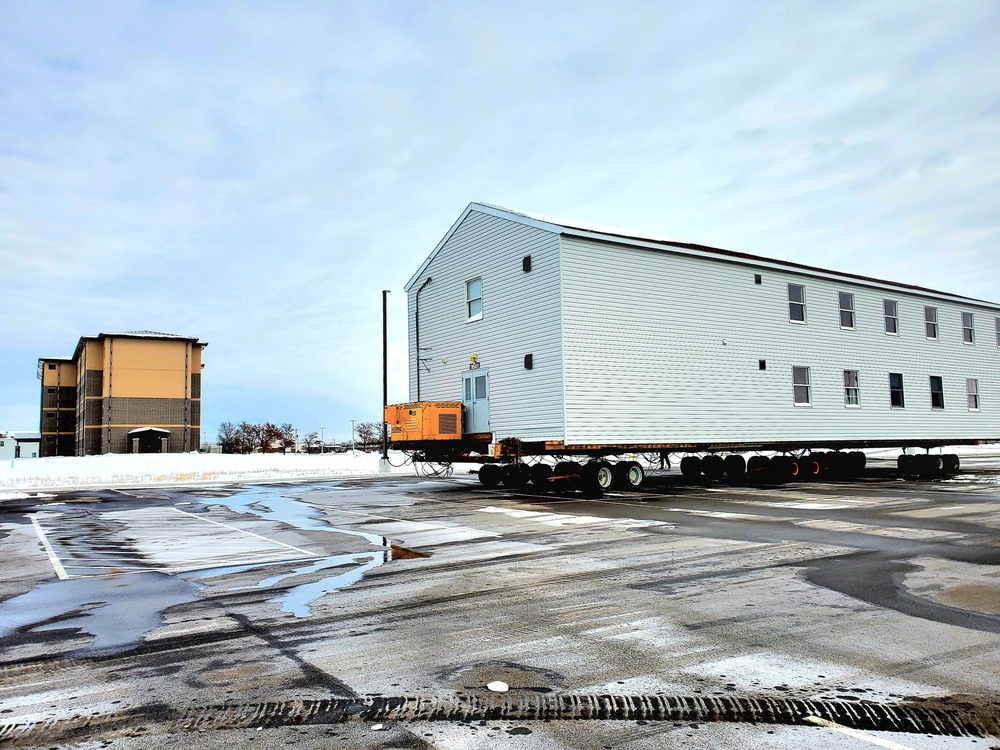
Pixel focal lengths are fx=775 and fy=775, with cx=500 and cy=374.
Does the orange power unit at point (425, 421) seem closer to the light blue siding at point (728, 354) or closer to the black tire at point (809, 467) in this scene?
the light blue siding at point (728, 354)

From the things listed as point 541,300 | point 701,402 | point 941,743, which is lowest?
point 941,743

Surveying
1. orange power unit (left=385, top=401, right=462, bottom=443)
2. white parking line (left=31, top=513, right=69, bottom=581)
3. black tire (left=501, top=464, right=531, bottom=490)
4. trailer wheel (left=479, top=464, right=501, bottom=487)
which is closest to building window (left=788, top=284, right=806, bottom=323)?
black tire (left=501, top=464, right=531, bottom=490)

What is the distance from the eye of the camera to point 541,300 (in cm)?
2212

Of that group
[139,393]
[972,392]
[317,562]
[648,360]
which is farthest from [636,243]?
[139,393]

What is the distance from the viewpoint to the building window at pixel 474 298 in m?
25.0

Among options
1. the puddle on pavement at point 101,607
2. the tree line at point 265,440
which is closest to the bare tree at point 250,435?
the tree line at point 265,440

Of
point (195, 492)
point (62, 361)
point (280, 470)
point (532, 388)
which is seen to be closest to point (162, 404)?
point (62, 361)

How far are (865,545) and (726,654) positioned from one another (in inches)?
237

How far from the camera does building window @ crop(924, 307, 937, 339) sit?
3175cm

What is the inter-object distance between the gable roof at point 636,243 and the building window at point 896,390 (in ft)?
11.4

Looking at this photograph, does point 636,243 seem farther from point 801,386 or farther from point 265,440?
point 265,440

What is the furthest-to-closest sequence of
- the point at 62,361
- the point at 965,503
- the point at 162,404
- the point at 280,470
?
1. the point at 62,361
2. the point at 162,404
3. the point at 280,470
4. the point at 965,503

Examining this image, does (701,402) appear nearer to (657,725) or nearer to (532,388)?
(532,388)

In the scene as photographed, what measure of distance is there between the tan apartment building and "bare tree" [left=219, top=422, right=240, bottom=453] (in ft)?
48.8
